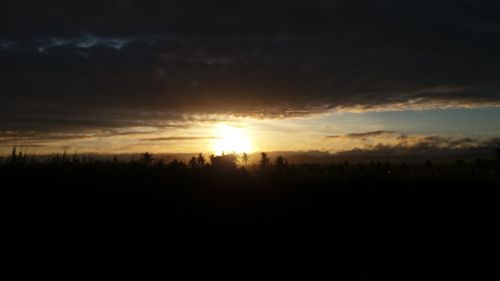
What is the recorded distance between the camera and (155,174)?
41.3ft

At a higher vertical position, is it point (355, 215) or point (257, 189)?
point (257, 189)

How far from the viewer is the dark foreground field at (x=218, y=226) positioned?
9906mm

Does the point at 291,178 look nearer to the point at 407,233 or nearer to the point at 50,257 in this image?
the point at 407,233

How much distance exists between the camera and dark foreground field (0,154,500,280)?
9.91 metres

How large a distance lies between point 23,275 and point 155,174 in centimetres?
431

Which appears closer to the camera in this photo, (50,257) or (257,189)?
(50,257)

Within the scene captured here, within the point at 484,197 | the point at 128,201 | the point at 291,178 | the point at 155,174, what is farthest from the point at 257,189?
the point at 484,197

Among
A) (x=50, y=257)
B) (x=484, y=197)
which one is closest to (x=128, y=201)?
(x=50, y=257)

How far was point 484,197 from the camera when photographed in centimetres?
2011

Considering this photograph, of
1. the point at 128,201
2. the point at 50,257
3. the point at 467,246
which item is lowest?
the point at 467,246

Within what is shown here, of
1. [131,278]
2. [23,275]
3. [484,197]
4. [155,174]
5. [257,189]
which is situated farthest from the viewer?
[484,197]

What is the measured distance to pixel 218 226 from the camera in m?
12.2

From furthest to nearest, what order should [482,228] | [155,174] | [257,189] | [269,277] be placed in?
[482,228], [257,189], [155,174], [269,277]

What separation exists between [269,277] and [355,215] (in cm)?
537
